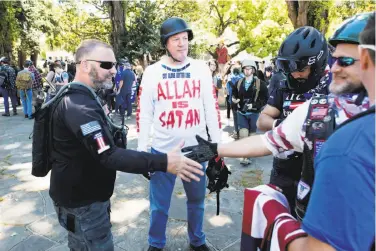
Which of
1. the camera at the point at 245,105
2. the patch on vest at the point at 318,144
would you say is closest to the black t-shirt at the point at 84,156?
the patch on vest at the point at 318,144

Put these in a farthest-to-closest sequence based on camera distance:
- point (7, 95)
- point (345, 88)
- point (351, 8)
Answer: point (351, 8) → point (7, 95) → point (345, 88)

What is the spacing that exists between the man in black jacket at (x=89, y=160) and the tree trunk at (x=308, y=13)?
25.7ft

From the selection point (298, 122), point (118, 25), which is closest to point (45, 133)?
point (298, 122)

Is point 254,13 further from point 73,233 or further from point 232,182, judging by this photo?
point 73,233

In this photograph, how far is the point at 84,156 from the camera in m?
2.07

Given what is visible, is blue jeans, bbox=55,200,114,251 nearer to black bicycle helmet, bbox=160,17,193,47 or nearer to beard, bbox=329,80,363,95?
black bicycle helmet, bbox=160,17,193,47

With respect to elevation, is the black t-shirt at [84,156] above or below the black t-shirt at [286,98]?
below

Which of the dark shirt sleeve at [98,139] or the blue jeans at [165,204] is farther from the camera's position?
the blue jeans at [165,204]

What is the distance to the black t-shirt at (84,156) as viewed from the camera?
193 cm

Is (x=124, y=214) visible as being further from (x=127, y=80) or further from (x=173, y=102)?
(x=127, y=80)

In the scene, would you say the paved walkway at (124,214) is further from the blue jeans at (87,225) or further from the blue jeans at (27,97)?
the blue jeans at (27,97)

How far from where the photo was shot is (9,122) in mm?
9719

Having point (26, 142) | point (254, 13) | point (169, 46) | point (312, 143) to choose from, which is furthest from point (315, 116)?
point (254, 13)

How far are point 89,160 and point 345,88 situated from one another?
5.15 feet
